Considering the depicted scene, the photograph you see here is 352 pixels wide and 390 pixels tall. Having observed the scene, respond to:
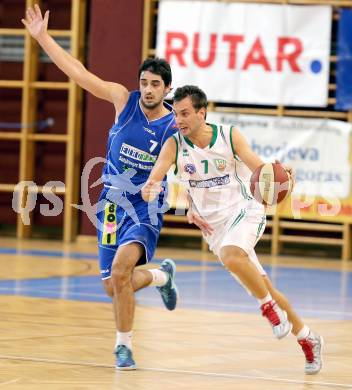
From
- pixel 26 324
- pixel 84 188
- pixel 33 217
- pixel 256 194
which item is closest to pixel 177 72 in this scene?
pixel 84 188

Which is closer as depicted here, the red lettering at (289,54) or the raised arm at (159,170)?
the raised arm at (159,170)

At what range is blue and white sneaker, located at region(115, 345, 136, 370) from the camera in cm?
547

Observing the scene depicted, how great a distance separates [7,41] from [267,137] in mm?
4032

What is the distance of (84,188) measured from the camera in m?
13.5

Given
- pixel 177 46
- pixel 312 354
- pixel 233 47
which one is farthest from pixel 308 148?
pixel 312 354

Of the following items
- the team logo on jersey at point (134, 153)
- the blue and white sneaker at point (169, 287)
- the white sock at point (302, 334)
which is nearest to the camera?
the white sock at point (302, 334)

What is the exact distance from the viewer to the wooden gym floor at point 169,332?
5266 mm

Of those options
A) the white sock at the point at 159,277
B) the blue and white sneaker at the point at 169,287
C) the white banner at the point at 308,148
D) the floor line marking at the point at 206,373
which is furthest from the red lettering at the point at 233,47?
the floor line marking at the point at 206,373

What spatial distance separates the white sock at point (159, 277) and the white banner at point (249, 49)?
652cm

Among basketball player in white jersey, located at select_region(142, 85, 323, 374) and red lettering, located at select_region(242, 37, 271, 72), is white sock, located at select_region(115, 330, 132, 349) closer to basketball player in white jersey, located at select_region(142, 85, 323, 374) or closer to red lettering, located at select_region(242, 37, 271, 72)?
basketball player in white jersey, located at select_region(142, 85, 323, 374)

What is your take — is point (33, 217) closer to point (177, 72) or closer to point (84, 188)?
point (84, 188)

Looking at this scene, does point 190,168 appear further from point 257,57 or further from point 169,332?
point 257,57

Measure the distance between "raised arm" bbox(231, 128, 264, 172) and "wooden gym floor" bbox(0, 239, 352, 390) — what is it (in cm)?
111

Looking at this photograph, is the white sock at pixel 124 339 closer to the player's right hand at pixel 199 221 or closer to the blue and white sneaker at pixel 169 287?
the player's right hand at pixel 199 221
